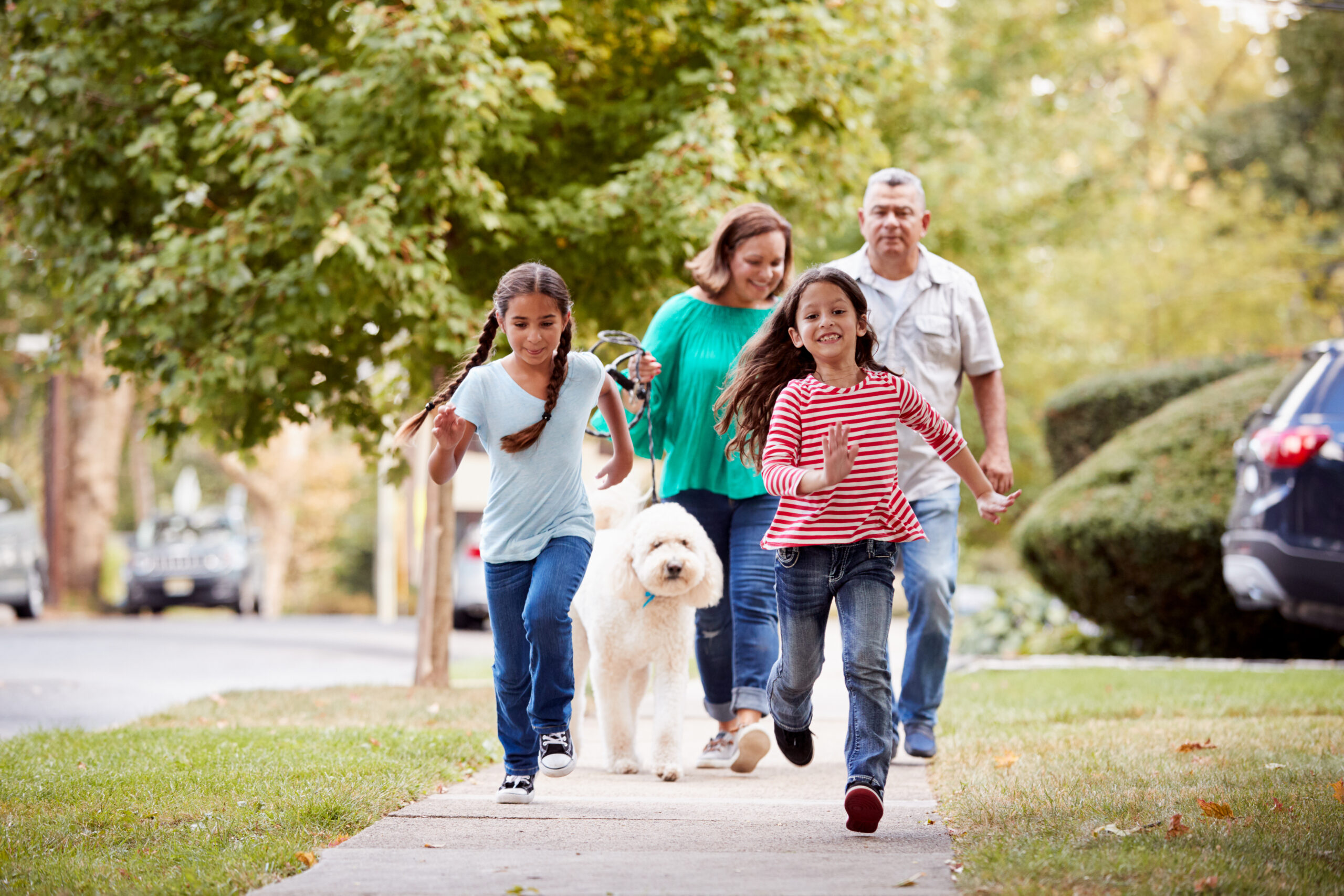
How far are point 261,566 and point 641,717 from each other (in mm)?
21212

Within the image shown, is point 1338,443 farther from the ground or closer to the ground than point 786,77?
closer to the ground

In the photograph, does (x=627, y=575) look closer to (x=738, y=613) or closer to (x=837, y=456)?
(x=738, y=613)

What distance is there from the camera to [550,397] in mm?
4699

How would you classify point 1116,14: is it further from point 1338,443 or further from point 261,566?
point 261,566

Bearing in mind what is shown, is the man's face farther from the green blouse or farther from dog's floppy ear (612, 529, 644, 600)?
dog's floppy ear (612, 529, 644, 600)

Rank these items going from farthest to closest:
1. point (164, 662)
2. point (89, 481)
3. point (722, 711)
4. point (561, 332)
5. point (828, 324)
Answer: point (89, 481)
point (164, 662)
point (722, 711)
point (561, 332)
point (828, 324)

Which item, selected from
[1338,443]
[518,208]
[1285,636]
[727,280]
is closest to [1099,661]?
[1285,636]

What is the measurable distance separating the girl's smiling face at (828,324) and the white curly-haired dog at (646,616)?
100 cm

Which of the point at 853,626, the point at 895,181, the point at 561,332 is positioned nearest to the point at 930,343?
the point at 895,181

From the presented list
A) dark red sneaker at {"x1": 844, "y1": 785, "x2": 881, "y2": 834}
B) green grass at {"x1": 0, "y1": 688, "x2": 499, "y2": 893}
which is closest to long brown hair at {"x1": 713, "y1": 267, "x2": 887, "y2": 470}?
dark red sneaker at {"x1": 844, "y1": 785, "x2": 881, "y2": 834}

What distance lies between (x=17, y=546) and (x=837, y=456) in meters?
17.1

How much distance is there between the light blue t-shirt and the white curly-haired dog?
44 cm

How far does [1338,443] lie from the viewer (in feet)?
27.0

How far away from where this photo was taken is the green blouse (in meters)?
5.59
